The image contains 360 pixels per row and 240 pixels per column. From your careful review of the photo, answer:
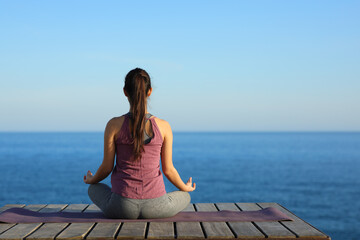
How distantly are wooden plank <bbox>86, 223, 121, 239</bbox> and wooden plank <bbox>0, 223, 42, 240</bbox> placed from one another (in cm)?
58

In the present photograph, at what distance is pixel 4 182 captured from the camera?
42.3m

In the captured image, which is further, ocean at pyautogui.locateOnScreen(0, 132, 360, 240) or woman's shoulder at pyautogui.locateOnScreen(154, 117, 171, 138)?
ocean at pyautogui.locateOnScreen(0, 132, 360, 240)

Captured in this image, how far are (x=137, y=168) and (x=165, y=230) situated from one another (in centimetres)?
66

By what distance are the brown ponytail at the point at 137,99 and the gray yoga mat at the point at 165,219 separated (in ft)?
2.68

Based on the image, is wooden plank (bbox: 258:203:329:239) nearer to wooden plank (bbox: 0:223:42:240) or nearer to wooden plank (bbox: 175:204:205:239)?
wooden plank (bbox: 175:204:205:239)

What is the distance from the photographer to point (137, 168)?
13.3ft

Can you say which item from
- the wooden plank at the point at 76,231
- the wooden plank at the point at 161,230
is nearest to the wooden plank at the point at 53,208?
the wooden plank at the point at 76,231

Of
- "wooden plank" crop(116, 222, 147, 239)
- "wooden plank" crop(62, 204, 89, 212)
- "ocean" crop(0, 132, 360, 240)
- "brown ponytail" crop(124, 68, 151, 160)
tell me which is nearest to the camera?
"wooden plank" crop(116, 222, 147, 239)

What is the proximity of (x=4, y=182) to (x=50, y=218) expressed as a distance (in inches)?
1643

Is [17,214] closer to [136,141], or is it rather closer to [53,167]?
[136,141]

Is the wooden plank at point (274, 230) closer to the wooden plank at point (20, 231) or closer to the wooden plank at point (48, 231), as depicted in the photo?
the wooden plank at point (48, 231)

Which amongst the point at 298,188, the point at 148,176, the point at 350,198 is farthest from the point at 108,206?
the point at 298,188

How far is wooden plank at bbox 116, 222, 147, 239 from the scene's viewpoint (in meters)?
3.53

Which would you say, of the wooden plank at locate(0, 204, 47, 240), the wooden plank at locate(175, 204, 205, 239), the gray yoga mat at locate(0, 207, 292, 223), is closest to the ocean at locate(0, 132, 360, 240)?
Answer: the gray yoga mat at locate(0, 207, 292, 223)
